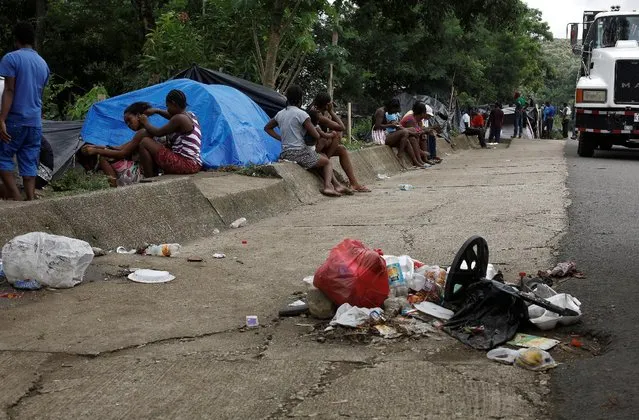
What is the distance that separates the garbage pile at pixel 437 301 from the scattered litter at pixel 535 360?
0.09 meters

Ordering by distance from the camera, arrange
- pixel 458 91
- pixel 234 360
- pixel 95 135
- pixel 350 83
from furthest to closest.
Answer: pixel 458 91, pixel 350 83, pixel 95 135, pixel 234 360

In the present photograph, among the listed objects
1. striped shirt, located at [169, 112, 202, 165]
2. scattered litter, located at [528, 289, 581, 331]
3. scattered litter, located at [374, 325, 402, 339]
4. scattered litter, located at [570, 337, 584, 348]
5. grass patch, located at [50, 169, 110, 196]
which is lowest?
scattered litter, located at [570, 337, 584, 348]

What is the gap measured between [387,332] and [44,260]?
7.03 ft

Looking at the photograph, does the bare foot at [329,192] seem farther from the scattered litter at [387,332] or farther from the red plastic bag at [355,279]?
the scattered litter at [387,332]

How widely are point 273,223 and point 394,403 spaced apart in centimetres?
503

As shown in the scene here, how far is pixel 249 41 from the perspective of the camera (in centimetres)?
1841

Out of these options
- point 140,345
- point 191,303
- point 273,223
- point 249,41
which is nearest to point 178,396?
point 140,345

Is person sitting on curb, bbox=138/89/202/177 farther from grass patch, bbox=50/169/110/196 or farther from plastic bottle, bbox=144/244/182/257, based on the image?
plastic bottle, bbox=144/244/182/257

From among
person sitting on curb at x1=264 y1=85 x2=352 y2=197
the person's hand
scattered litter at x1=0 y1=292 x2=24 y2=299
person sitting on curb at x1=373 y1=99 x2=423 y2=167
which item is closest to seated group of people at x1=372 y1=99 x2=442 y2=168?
person sitting on curb at x1=373 y1=99 x2=423 y2=167

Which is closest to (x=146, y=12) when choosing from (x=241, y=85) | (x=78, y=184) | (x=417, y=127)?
(x=241, y=85)

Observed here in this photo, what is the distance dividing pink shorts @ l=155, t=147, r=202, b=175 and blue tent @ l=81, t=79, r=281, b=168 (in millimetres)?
1977

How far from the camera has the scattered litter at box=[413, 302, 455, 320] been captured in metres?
4.08

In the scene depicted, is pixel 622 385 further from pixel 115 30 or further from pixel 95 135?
pixel 115 30

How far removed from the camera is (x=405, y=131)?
15.9m
